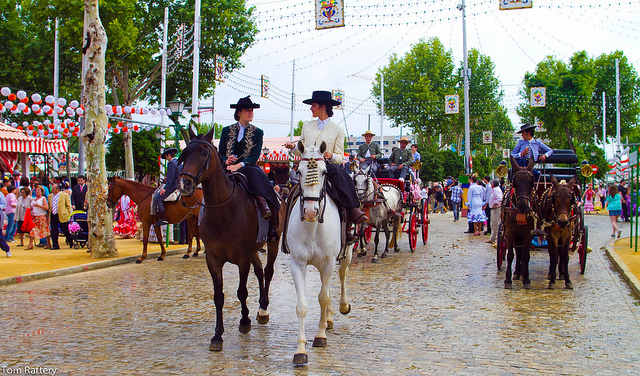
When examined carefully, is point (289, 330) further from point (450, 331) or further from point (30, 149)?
point (30, 149)

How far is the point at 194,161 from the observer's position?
5.82 meters

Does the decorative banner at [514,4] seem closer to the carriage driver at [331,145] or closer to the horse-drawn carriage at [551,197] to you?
the horse-drawn carriage at [551,197]

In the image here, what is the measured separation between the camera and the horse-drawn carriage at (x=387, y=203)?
43.9ft

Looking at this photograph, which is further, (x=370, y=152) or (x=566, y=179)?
(x=370, y=152)

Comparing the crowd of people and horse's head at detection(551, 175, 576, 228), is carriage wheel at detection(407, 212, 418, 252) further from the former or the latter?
the crowd of people

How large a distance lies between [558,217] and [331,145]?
4.64 meters

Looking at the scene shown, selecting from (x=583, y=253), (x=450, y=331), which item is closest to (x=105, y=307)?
(x=450, y=331)

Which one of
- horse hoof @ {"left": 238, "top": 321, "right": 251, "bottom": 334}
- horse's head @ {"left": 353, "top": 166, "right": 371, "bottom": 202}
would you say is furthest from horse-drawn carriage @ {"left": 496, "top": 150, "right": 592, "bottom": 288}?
horse hoof @ {"left": 238, "top": 321, "right": 251, "bottom": 334}

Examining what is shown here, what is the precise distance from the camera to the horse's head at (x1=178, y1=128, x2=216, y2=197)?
5574mm

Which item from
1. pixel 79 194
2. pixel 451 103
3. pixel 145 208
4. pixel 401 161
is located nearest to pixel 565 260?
pixel 401 161

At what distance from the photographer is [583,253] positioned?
11.4 m

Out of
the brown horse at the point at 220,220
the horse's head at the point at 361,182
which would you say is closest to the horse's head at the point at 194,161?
the brown horse at the point at 220,220

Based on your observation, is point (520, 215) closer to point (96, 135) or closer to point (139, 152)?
point (96, 135)

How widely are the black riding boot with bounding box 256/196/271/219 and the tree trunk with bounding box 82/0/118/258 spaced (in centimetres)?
797
